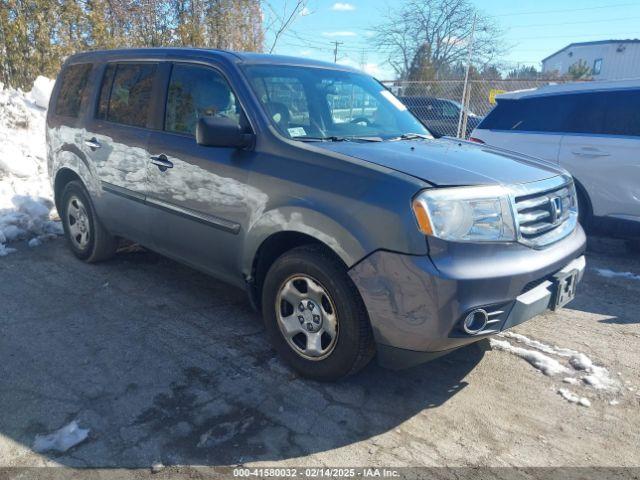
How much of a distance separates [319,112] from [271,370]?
1795 millimetres

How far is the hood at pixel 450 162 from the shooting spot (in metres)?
2.83

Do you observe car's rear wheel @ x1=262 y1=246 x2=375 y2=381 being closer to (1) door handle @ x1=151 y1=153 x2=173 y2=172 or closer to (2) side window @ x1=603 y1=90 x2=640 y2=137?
(1) door handle @ x1=151 y1=153 x2=173 y2=172

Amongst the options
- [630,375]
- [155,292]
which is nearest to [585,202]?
[630,375]

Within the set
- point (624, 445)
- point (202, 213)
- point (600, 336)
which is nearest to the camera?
point (624, 445)

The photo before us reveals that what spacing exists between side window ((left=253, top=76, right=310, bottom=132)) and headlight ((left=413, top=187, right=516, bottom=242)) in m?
1.17

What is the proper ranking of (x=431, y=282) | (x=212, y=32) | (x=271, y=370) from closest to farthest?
(x=431, y=282)
(x=271, y=370)
(x=212, y=32)

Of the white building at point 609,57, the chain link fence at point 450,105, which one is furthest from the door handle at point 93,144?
the white building at point 609,57

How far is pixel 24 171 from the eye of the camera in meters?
7.84

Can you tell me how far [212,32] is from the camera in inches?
543

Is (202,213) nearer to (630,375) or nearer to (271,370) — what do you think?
(271,370)

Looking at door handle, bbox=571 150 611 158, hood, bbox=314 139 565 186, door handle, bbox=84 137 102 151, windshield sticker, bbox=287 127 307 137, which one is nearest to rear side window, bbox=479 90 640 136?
door handle, bbox=571 150 611 158

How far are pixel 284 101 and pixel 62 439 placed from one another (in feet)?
7.87

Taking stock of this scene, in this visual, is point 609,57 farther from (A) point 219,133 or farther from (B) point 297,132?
(A) point 219,133

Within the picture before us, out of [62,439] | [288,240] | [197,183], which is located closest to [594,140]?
[288,240]
